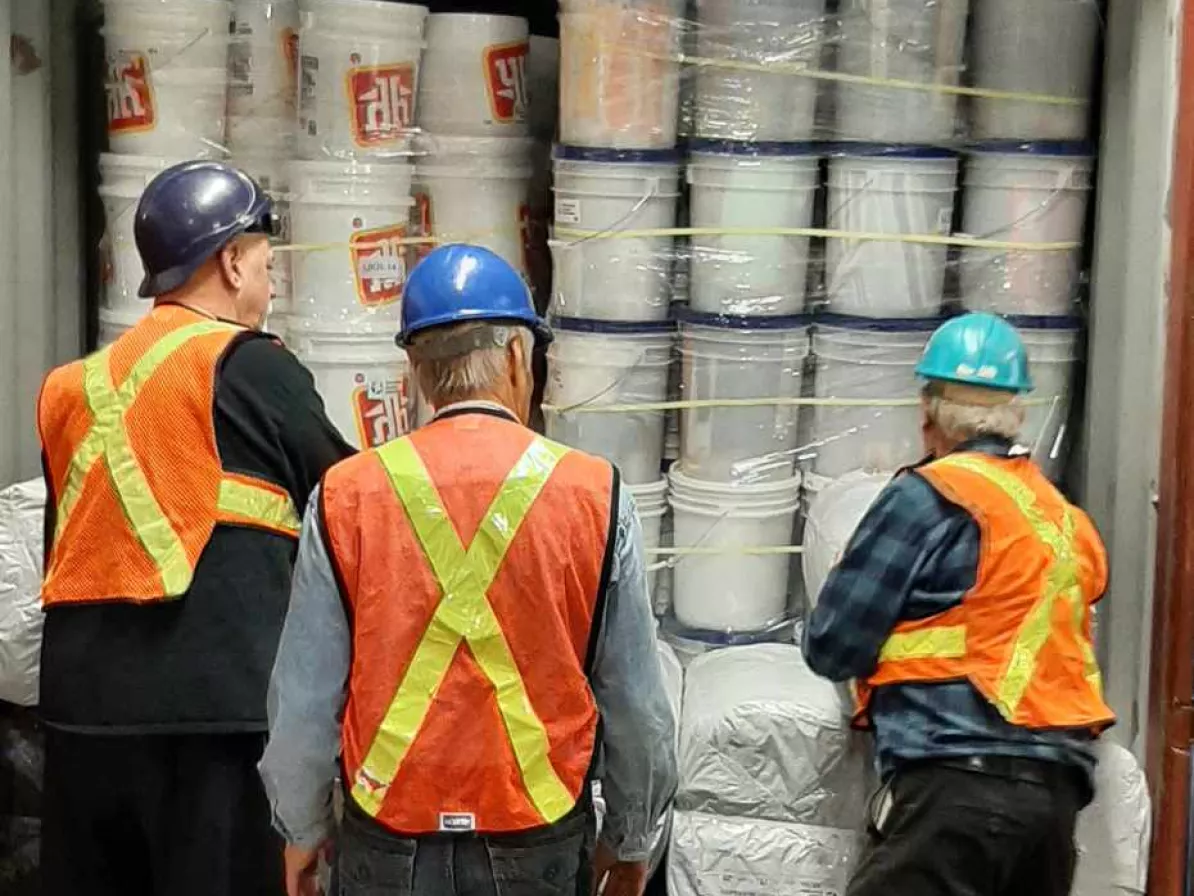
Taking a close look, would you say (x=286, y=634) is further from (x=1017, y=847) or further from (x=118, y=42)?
(x=118, y=42)

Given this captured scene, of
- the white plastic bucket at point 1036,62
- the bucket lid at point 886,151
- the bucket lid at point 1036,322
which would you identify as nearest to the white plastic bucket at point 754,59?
the bucket lid at point 886,151

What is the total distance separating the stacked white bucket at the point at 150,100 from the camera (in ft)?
11.2

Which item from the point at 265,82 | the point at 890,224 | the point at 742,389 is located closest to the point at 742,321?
the point at 742,389

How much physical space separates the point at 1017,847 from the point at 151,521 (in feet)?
4.75

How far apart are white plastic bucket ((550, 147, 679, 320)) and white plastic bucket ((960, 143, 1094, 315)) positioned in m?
0.67

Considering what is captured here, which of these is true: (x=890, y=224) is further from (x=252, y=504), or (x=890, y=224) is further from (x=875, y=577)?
(x=252, y=504)

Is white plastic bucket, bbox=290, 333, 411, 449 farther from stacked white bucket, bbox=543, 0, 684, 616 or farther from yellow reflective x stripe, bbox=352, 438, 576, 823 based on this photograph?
yellow reflective x stripe, bbox=352, 438, 576, 823

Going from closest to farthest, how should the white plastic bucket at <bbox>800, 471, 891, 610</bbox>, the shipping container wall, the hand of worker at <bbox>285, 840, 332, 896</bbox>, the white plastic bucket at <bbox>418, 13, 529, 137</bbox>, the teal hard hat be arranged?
the hand of worker at <bbox>285, 840, 332, 896</bbox> < the teal hard hat < the white plastic bucket at <bbox>800, 471, 891, 610</bbox> < the shipping container wall < the white plastic bucket at <bbox>418, 13, 529, 137</bbox>

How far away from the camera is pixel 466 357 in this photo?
2.02 metres

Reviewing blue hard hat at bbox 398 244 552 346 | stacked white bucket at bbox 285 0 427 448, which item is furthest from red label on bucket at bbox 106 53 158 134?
blue hard hat at bbox 398 244 552 346

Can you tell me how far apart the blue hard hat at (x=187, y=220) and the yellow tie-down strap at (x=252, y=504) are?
34 cm

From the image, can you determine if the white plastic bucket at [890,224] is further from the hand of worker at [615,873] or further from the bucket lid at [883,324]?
the hand of worker at [615,873]

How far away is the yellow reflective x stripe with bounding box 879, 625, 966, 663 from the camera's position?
2.55 metres

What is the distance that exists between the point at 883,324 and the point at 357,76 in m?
1.24
